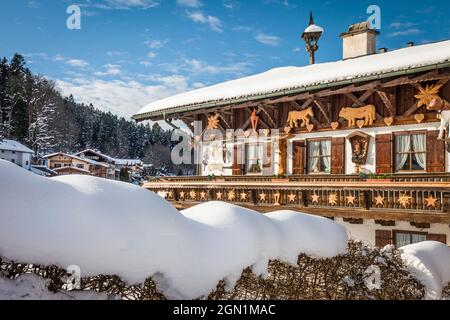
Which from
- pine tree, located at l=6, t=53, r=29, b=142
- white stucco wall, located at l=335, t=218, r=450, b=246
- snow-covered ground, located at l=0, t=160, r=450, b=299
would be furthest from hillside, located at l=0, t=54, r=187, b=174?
snow-covered ground, located at l=0, t=160, r=450, b=299

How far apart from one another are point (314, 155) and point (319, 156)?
0.23 metres

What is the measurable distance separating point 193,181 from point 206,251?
40.9ft

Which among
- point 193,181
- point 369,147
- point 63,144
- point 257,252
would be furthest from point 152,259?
point 63,144

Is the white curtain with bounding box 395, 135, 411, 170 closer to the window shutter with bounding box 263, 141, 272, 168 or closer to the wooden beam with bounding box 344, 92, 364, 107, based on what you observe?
Answer: the wooden beam with bounding box 344, 92, 364, 107

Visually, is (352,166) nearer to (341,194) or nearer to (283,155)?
(341,194)

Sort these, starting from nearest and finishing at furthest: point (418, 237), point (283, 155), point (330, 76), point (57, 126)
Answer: point (418, 237)
point (330, 76)
point (283, 155)
point (57, 126)

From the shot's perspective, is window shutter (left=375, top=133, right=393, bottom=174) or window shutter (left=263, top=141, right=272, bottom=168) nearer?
window shutter (left=375, top=133, right=393, bottom=174)

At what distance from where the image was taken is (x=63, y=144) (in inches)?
2911

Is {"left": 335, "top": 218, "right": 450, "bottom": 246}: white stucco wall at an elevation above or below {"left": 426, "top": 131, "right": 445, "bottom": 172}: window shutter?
below

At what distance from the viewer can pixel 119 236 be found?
3920 mm

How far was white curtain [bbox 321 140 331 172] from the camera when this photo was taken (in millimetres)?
15367

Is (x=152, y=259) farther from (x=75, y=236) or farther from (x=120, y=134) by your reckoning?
(x=120, y=134)

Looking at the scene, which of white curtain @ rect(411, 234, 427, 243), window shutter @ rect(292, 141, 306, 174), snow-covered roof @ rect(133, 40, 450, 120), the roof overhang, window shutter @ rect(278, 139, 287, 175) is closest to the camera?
the roof overhang

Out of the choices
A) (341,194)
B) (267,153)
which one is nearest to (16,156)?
(267,153)
